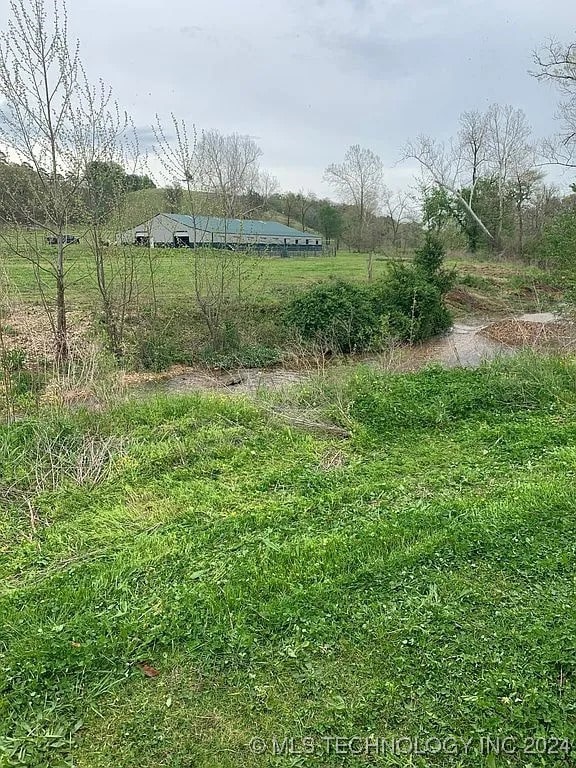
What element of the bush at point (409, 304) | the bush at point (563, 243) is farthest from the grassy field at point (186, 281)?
the bush at point (409, 304)

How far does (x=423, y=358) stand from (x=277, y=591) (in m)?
7.73

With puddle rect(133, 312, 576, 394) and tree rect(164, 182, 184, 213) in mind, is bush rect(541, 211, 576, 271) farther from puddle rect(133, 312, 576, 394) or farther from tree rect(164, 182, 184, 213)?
tree rect(164, 182, 184, 213)

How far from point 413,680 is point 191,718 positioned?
34.5 inches

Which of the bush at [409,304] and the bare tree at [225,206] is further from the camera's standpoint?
the bush at [409,304]

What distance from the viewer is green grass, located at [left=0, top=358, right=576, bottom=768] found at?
6.38ft

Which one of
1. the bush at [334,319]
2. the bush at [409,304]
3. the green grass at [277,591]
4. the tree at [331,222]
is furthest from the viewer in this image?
the tree at [331,222]

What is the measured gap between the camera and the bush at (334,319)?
10914mm

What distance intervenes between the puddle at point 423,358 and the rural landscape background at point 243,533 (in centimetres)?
18

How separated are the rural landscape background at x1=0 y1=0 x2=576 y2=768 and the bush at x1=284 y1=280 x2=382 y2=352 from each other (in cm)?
224

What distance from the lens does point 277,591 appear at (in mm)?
2639

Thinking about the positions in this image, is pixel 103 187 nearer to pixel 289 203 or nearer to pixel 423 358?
pixel 423 358

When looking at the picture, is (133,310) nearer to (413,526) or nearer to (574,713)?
(413,526)

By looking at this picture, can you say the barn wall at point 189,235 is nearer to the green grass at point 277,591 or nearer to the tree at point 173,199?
the tree at point 173,199

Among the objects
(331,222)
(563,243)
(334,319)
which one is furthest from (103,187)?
(331,222)
